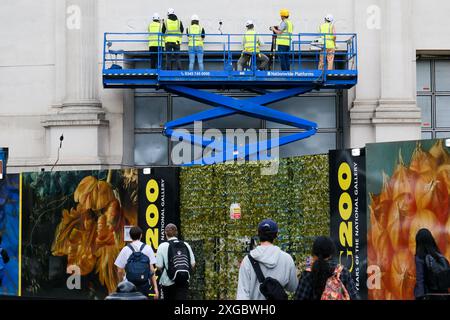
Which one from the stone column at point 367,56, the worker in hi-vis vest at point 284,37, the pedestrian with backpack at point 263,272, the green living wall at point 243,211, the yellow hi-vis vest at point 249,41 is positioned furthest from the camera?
the stone column at point 367,56

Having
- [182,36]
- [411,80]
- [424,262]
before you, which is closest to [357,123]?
[411,80]

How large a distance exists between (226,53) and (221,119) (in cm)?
205

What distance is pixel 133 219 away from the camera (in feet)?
68.7

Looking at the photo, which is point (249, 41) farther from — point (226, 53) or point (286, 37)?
point (226, 53)

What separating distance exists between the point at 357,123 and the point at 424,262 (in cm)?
1570

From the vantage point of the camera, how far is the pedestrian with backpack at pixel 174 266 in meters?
16.0

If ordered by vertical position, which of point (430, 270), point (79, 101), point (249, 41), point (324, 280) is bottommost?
point (430, 270)

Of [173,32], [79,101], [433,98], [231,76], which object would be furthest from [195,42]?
[433,98]

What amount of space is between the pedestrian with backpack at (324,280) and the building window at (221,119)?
19.5 meters

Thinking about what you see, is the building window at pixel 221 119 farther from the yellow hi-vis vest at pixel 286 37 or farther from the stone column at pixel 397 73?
the yellow hi-vis vest at pixel 286 37

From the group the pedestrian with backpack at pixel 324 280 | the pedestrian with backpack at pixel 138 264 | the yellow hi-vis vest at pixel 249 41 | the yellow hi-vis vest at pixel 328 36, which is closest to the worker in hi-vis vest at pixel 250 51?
the yellow hi-vis vest at pixel 249 41

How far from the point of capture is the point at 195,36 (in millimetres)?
28578

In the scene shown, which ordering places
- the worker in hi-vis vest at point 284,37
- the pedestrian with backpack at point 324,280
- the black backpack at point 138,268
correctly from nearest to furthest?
the pedestrian with backpack at point 324,280 < the black backpack at point 138,268 < the worker in hi-vis vest at point 284,37
